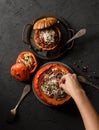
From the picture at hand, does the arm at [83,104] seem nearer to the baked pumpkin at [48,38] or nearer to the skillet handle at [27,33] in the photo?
the baked pumpkin at [48,38]

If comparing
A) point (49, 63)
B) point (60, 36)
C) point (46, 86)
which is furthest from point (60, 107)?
point (60, 36)

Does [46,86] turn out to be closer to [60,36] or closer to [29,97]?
[29,97]

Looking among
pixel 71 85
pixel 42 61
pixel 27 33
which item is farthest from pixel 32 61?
pixel 71 85

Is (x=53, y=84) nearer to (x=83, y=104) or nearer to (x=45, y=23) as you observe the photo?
(x=45, y=23)

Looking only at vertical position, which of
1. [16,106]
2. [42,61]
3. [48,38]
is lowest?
[16,106]

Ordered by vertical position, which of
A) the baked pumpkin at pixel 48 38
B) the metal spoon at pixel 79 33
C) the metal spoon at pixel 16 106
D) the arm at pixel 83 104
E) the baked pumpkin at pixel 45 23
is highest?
the baked pumpkin at pixel 45 23

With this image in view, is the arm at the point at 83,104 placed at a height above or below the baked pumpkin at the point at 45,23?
below

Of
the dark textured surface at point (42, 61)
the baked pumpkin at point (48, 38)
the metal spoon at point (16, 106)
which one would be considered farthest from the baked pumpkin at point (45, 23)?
the metal spoon at point (16, 106)
